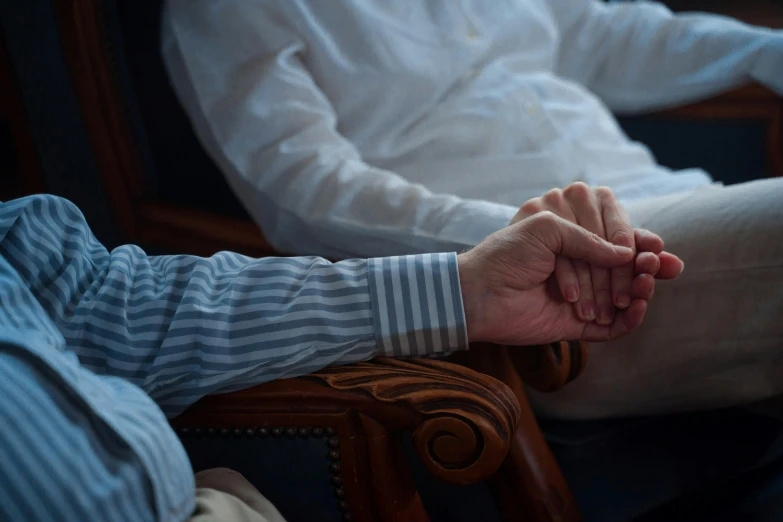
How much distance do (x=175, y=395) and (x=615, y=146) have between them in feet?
2.83

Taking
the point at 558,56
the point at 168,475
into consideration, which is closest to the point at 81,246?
the point at 168,475

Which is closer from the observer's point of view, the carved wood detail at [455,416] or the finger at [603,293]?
the carved wood detail at [455,416]

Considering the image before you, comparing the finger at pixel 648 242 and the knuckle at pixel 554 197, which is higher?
the knuckle at pixel 554 197

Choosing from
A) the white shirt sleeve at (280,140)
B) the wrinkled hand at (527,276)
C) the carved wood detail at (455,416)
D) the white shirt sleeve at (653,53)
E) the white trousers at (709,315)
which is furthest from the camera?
the white shirt sleeve at (653,53)

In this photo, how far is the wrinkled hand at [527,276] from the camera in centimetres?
67

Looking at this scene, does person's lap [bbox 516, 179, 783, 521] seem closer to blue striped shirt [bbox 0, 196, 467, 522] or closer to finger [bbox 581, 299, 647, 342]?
finger [bbox 581, 299, 647, 342]

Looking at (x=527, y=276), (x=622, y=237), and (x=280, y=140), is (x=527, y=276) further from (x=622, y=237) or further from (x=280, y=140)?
(x=280, y=140)

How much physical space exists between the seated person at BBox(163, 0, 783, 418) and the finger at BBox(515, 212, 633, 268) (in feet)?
0.09

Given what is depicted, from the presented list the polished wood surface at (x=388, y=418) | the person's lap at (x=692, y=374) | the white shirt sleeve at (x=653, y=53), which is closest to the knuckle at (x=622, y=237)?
A: the person's lap at (x=692, y=374)

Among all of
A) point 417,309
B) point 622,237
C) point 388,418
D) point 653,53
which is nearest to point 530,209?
point 622,237

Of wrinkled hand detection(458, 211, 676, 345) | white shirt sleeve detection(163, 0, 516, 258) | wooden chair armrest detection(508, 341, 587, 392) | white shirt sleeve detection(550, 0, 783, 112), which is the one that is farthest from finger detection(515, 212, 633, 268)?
white shirt sleeve detection(550, 0, 783, 112)

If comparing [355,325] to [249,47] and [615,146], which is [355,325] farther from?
[615,146]

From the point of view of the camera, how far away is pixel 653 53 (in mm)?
1380

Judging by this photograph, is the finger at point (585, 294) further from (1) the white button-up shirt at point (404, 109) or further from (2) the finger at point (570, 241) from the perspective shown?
(1) the white button-up shirt at point (404, 109)
